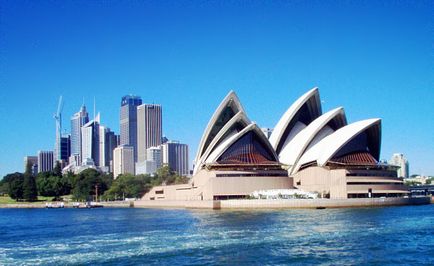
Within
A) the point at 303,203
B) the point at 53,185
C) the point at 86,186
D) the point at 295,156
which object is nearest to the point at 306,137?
the point at 295,156

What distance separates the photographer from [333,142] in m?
75.4

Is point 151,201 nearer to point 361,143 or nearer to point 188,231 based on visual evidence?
point 361,143

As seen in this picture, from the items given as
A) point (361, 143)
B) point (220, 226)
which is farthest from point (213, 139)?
point (220, 226)

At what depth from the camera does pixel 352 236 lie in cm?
3278

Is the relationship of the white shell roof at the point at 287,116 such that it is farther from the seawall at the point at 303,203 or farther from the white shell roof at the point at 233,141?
the seawall at the point at 303,203

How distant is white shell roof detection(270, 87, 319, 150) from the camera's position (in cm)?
8088

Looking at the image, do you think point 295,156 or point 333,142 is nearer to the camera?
point 333,142

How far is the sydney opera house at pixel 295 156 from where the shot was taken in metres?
73.0

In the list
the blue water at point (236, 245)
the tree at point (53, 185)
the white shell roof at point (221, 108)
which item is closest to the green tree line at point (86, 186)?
the tree at point (53, 185)

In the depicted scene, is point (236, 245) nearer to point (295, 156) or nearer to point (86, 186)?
point (295, 156)

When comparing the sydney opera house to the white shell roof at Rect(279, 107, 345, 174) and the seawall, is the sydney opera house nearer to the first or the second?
the white shell roof at Rect(279, 107, 345, 174)

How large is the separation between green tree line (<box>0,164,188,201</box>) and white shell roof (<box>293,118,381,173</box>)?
4256 centimetres

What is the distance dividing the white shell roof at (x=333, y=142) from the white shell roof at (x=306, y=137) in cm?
108

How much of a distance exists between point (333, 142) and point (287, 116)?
9.03m
